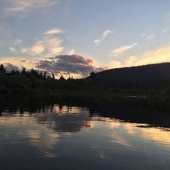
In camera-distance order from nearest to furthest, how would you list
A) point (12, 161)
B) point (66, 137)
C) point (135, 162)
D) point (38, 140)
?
point (12, 161), point (135, 162), point (38, 140), point (66, 137)

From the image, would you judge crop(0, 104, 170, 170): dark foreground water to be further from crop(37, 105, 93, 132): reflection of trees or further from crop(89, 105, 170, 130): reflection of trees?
crop(89, 105, 170, 130): reflection of trees

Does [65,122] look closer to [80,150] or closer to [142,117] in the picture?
[80,150]

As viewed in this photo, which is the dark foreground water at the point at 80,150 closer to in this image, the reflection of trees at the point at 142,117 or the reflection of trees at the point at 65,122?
the reflection of trees at the point at 65,122

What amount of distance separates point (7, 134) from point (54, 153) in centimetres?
1012

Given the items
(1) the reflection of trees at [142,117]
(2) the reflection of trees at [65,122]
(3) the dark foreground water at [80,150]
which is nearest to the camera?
(3) the dark foreground water at [80,150]

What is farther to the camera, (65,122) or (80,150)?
(65,122)

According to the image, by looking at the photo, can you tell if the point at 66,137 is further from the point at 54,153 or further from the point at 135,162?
the point at 135,162

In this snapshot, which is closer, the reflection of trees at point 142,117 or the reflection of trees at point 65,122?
the reflection of trees at point 65,122

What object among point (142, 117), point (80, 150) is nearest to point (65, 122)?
point (80, 150)

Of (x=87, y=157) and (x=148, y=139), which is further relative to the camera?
(x=148, y=139)

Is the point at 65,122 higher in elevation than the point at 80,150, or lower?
higher

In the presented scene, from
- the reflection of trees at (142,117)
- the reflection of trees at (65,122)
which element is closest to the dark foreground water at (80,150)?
the reflection of trees at (65,122)

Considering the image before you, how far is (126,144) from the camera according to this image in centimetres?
2952

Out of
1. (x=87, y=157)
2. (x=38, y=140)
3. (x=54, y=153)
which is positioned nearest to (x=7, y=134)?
(x=38, y=140)
